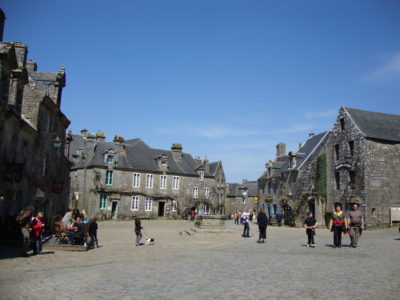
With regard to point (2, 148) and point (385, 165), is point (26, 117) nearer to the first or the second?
point (2, 148)

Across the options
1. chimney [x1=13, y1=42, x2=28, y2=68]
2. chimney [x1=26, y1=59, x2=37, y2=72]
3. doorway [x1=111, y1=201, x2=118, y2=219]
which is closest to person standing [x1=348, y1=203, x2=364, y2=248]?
chimney [x1=13, y1=42, x2=28, y2=68]

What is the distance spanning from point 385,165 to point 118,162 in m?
27.0

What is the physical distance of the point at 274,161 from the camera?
41375 millimetres

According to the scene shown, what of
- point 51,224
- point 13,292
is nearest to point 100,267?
point 13,292

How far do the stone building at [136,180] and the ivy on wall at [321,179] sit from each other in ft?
61.0

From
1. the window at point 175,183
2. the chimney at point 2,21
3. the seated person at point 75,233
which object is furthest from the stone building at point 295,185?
the chimney at point 2,21

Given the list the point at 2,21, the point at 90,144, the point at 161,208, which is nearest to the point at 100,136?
the point at 90,144

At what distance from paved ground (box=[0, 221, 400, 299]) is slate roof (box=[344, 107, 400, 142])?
16920mm

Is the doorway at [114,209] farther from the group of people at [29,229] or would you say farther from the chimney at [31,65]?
the group of people at [29,229]

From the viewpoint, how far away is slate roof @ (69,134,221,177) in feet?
138

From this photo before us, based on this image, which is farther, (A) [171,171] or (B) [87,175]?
(A) [171,171]

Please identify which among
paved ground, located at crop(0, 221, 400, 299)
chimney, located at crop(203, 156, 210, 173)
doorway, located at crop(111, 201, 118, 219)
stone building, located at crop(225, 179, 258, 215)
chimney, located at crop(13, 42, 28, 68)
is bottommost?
paved ground, located at crop(0, 221, 400, 299)

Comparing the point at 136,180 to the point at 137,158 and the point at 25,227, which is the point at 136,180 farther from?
the point at 25,227

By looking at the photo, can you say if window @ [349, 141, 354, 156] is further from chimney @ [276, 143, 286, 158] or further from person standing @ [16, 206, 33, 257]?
person standing @ [16, 206, 33, 257]
